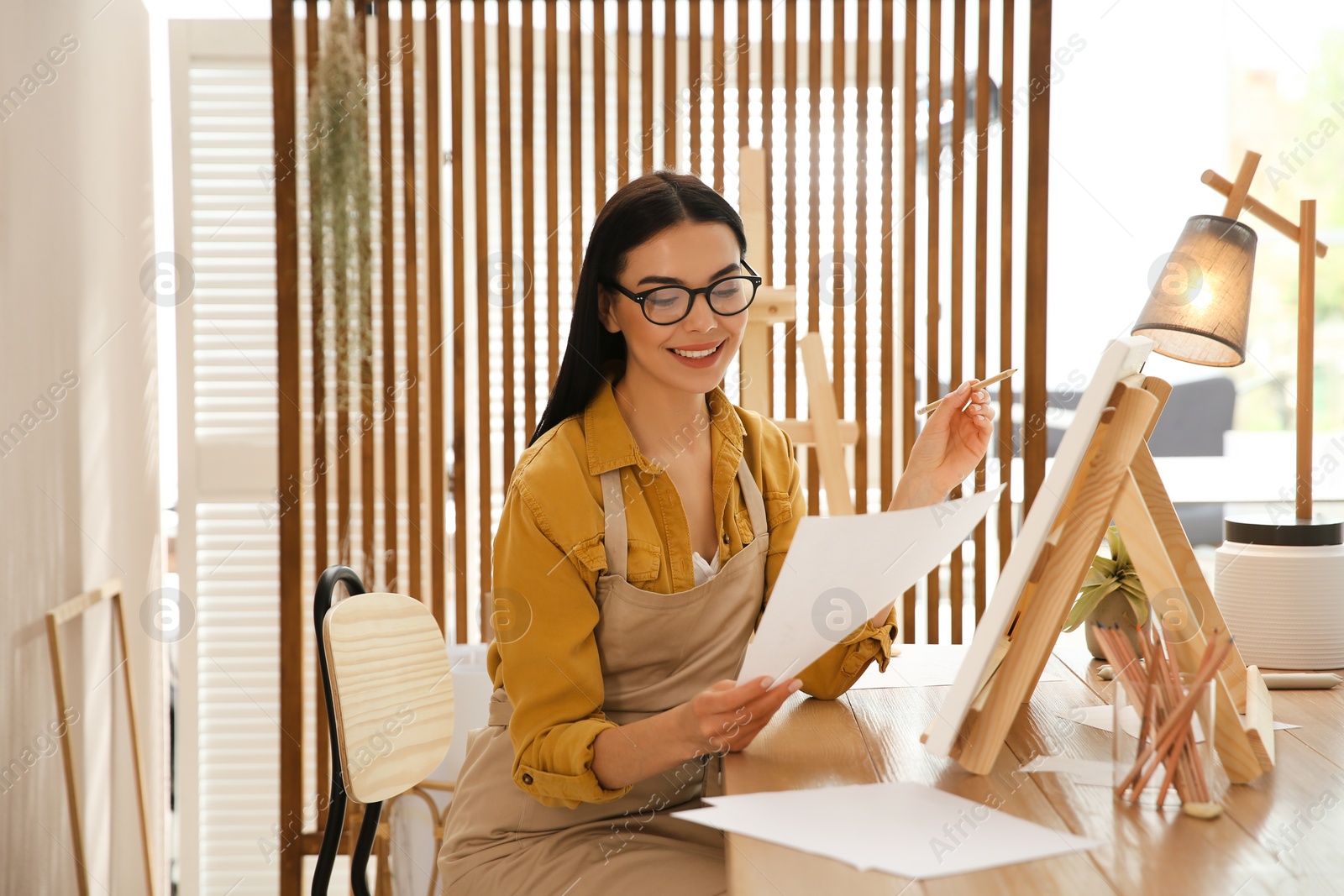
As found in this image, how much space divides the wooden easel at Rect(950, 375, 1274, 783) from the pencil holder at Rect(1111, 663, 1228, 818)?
0.04 metres

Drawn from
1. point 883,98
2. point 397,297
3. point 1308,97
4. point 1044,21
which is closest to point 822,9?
point 883,98

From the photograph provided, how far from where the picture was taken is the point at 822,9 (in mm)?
2764

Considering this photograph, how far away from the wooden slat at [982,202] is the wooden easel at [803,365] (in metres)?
0.64

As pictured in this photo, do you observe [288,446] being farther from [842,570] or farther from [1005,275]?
[842,570]

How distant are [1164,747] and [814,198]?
198cm

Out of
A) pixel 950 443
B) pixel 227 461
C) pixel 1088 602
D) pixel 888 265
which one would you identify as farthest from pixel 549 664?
pixel 227 461

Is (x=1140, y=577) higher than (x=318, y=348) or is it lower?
lower

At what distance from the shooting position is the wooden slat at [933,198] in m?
2.64

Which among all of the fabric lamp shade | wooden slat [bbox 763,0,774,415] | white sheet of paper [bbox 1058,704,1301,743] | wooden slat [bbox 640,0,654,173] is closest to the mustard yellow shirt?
white sheet of paper [bbox 1058,704,1301,743]

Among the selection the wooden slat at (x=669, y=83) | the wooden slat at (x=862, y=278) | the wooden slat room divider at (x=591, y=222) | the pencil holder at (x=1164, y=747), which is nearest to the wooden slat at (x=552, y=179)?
the wooden slat room divider at (x=591, y=222)

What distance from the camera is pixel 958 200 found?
105 inches

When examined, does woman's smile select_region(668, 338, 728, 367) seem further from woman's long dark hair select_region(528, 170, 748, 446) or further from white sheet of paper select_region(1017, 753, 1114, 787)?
white sheet of paper select_region(1017, 753, 1114, 787)

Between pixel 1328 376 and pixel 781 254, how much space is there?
443 cm

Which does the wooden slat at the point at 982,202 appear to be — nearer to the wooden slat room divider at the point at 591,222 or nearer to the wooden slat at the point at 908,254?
the wooden slat room divider at the point at 591,222
